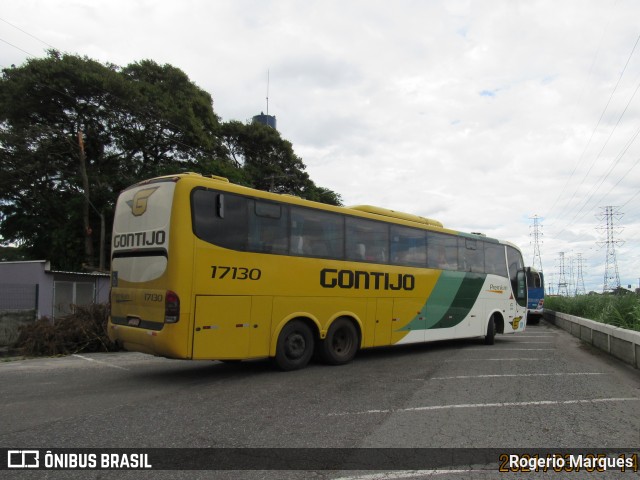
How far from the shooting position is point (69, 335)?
12320 mm

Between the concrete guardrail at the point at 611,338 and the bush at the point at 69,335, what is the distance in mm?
12337

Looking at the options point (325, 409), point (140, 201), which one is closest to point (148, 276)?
point (140, 201)

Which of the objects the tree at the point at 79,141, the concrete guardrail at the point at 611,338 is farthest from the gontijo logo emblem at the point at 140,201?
the tree at the point at 79,141

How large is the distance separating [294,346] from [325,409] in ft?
9.81

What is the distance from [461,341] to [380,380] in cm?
832

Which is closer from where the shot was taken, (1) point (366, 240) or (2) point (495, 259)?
(1) point (366, 240)

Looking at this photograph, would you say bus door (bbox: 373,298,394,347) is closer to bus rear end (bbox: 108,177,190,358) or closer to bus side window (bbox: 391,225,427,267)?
bus side window (bbox: 391,225,427,267)

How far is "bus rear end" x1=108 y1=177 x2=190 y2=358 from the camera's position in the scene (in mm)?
7199

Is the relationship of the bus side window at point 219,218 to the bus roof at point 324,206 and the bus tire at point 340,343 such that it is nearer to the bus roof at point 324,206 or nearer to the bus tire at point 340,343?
the bus roof at point 324,206

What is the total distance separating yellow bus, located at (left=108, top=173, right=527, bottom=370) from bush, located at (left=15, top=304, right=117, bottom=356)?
4.80 meters

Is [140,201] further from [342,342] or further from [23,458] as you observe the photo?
[342,342]

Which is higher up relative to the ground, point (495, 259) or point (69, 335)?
point (495, 259)

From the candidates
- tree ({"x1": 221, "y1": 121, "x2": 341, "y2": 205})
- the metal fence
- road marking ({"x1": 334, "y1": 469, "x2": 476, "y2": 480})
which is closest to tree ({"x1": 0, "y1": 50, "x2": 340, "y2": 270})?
tree ({"x1": 221, "y1": 121, "x2": 341, "y2": 205})

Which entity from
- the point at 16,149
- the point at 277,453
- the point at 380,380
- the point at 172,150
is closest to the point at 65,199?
the point at 16,149
